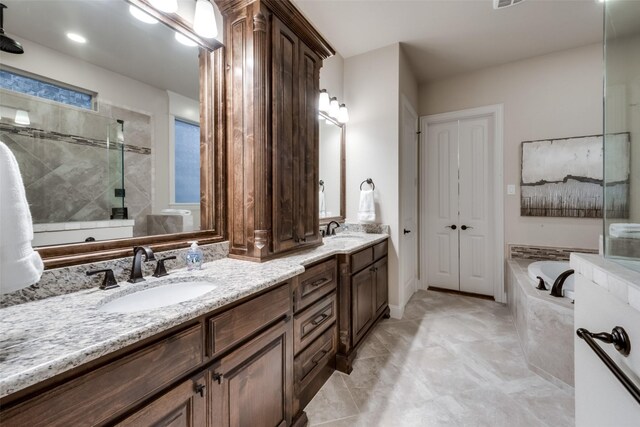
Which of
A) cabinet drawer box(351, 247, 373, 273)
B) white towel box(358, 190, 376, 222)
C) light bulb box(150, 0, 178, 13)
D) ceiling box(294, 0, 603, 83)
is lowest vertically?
cabinet drawer box(351, 247, 373, 273)

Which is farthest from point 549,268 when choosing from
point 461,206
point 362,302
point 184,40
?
point 184,40

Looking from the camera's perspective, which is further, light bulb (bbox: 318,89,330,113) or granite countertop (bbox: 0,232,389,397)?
light bulb (bbox: 318,89,330,113)

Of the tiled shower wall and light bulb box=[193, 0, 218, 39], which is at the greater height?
light bulb box=[193, 0, 218, 39]

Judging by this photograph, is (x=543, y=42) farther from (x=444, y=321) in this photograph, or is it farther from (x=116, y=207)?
(x=116, y=207)

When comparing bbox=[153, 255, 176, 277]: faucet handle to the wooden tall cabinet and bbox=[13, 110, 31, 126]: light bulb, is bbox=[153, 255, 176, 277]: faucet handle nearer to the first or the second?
the wooden tall cabinet

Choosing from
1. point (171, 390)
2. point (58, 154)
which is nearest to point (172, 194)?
point (58, 154)

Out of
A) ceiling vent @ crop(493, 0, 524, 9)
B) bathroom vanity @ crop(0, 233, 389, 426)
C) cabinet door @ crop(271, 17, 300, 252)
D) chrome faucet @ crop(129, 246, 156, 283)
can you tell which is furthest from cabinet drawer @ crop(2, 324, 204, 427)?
ceiling vent @ crop(493, 0, 524, 9)

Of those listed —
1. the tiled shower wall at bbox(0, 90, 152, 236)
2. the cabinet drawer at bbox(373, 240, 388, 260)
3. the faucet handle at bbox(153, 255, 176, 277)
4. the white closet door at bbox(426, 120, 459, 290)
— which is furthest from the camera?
the white closet door at bbox(426, 120, 459, 290)

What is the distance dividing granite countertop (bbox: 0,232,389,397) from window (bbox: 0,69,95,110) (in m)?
0.75

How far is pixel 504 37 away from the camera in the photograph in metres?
2.62

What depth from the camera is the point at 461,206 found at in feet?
11.2

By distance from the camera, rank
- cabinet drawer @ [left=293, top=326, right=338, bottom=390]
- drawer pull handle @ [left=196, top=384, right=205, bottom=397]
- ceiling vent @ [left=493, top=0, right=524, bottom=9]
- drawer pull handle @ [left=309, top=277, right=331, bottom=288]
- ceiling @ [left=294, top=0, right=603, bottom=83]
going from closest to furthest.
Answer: drawer pull handle @ [left=196, top=384, right=205, bottom=397], cabinet drawer @ [left=293, top=326, right=338, bottom=390], drawer pull handle @ [left=309, top=277, right=331, bottom=288], ceiling vent @ [left=493, top=0, right=524, bottom=9], ceiling @ [left=294, top=0, right=603, bottom=83]

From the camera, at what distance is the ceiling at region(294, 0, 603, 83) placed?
7.20 feet

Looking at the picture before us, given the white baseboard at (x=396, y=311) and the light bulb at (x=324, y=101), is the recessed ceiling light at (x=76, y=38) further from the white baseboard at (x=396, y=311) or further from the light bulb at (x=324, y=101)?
the white baseboard at (x=396, y=311)
